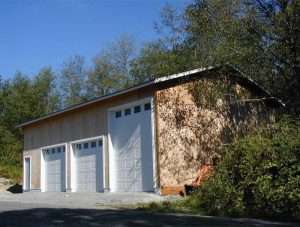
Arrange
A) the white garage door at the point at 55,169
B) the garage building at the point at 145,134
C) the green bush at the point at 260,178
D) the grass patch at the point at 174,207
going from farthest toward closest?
1. the white garage door at the point at 55,169
2. the garage building at the point at 145,134
3. the grass patch at the point at 174,207
4. the green bush at the point at 260,178

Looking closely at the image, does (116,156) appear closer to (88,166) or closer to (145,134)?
(145,134)

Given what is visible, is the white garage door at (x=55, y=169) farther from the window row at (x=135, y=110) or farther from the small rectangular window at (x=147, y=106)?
the small rectangular window at (x=147, y=106)

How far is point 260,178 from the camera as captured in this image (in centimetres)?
1393

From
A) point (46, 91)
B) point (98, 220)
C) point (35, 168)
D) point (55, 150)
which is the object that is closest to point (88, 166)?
point (55, 150)

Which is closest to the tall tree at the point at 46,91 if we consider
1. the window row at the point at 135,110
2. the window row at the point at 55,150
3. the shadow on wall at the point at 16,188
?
the shadow on wall at the point at 16,188

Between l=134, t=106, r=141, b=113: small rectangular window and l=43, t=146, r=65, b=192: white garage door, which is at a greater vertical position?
l=134, t=106, r=141, b=113: small rectangular window

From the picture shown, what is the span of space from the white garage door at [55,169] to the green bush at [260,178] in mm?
12397

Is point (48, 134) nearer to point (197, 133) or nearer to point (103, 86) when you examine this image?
point (197, 133)

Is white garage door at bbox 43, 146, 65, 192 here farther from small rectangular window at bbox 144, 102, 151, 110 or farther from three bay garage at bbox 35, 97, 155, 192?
small rectangular window at bbox 144, 102, 151, 110

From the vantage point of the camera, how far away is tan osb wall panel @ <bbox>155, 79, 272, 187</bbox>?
20281 millimetres

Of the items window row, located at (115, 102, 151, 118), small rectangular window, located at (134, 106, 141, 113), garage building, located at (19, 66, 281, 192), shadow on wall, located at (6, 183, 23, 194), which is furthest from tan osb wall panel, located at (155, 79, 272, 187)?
shadow on wall, located at (6, 183, 23, 194)

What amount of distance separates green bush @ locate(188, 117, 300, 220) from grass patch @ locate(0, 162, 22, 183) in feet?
83.3

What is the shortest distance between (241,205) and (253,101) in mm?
10565

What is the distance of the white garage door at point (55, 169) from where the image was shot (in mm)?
27047
